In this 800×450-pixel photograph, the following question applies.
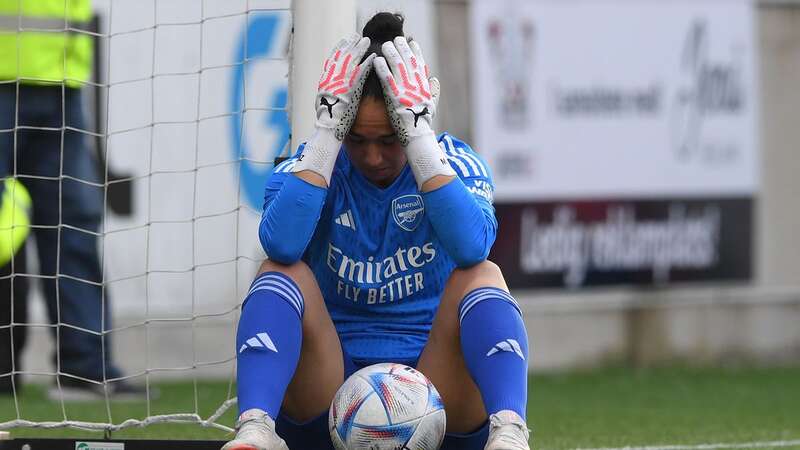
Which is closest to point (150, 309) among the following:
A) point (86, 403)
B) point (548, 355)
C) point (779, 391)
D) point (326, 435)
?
point (86, 403)

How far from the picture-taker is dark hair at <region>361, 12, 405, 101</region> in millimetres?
3859

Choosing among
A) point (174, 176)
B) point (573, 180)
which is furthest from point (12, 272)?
point (573, 180)

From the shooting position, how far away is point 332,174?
4.07 m

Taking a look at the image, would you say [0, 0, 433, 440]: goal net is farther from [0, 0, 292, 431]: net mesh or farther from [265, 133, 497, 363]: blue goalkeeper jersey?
[265, 133, 497, 363]: blue goalkeeper jersey

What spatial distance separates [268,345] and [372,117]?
0.66 metres

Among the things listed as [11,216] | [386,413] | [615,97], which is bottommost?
A: [386,413]

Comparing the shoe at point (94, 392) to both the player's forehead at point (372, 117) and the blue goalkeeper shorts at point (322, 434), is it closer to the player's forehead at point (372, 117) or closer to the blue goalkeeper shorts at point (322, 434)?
the blue goalkeeper shorts at point (322, 434)

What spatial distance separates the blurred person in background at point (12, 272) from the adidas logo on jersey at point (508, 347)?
2.65 meters

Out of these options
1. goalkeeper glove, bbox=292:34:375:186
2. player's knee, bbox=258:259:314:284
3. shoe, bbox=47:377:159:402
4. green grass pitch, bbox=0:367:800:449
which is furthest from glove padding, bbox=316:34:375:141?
shoe, bbox=47:377:159:402

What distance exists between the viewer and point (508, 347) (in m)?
3.70

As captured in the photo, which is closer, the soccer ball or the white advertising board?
the soccer ball

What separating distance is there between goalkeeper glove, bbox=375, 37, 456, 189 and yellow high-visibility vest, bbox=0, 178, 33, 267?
102 inches

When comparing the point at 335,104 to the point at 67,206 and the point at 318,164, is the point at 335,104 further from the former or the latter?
the point at 67,206

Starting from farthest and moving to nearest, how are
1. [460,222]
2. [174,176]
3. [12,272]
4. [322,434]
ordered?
[174,176], [12,272], [322,434], [460,222]
